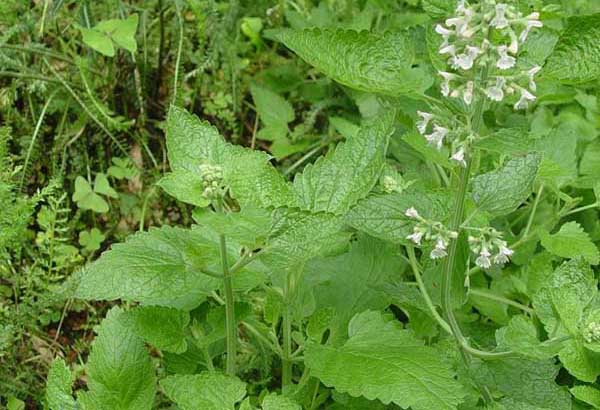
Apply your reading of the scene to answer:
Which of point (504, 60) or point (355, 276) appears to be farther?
point (355, 276)

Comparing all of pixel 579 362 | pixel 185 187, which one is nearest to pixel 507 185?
pixel 579 362

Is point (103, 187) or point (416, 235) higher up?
point (416, 235)

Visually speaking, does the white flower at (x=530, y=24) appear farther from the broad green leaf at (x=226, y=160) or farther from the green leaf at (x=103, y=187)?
the green leaf at (x=103, y=187)

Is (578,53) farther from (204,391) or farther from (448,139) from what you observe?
(204,391)

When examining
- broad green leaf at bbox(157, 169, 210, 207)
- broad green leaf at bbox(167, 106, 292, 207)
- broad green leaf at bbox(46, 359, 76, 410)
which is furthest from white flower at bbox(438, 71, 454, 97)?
broad green leaf at bbox(46, 359, 76, 410)

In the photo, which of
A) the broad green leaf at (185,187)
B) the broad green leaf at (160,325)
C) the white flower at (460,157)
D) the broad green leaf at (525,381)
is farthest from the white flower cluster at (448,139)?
the broad green leaf at (160,325)

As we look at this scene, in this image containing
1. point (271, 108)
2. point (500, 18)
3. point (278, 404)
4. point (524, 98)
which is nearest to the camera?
point (500, 18)

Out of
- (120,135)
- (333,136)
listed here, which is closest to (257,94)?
(333,136)

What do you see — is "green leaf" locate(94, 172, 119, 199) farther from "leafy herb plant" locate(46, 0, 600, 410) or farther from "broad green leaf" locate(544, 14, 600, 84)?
"broad green leaf" locate(544, 14, 600, 84)
